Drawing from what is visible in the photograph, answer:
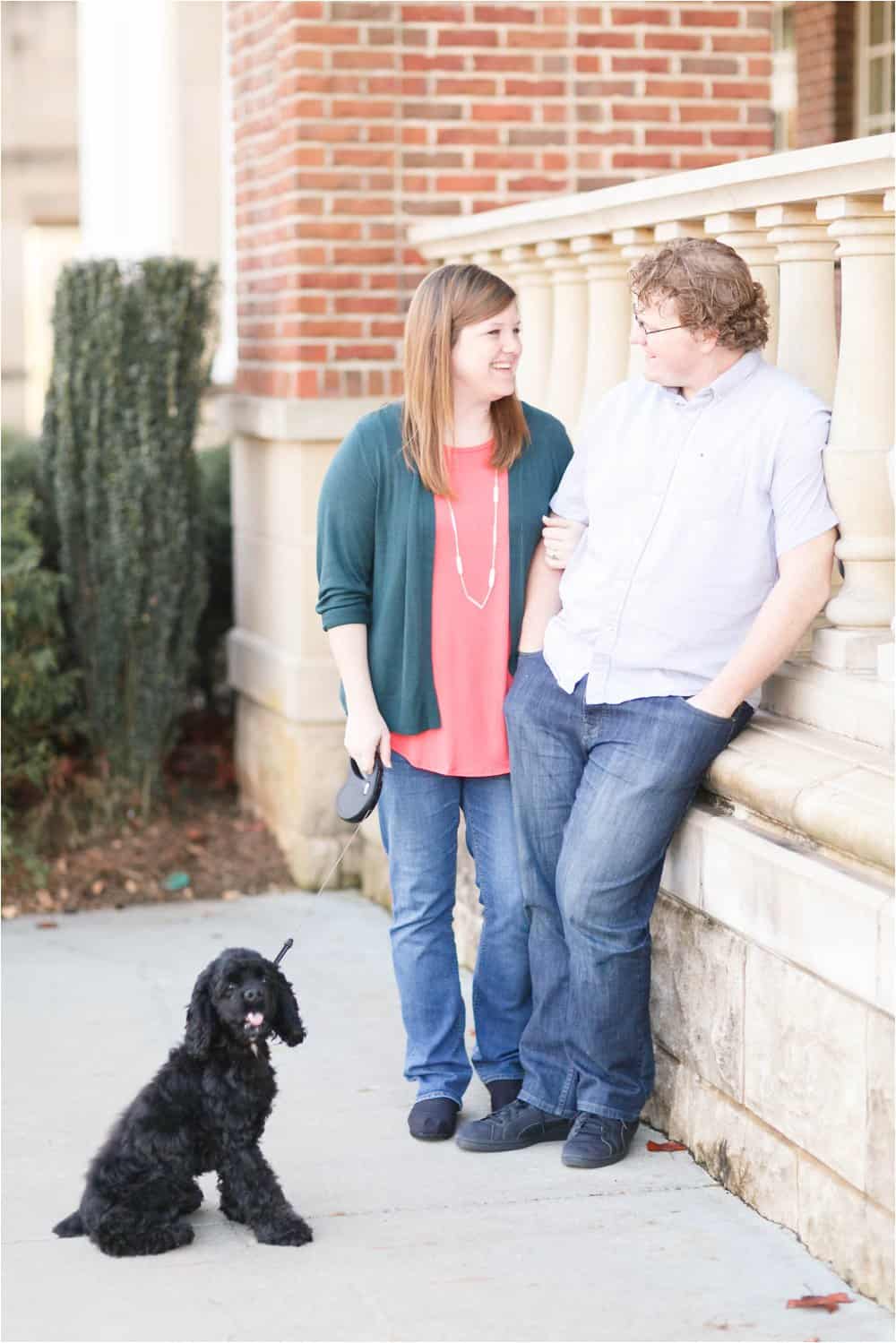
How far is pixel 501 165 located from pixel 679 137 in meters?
0.71

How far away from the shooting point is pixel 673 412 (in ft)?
13.1

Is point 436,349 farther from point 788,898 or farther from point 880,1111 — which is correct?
point 880,1111

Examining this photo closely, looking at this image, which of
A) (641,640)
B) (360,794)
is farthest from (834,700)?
(360,794)

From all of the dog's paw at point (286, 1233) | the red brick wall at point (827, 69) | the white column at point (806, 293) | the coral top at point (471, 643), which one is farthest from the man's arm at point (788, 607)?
the red brick wall at point (827, 69)

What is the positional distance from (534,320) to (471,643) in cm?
171

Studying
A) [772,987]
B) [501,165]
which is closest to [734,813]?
[772,987]

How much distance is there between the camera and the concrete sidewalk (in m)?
3.55

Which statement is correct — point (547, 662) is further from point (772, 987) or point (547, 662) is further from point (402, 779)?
point (772, 987)

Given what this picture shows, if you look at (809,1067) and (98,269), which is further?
(98,269)

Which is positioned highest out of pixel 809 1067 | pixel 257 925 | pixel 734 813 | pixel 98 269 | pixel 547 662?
pixel 98 269

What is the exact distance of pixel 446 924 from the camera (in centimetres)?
458

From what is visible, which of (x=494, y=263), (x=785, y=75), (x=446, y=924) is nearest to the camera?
(x=446, y=924)

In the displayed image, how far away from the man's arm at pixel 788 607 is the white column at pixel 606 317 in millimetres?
1488

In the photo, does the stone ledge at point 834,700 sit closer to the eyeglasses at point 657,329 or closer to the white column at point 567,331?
the eyeglasses at point 657,329
